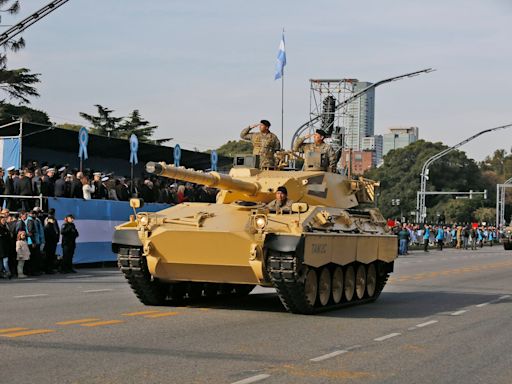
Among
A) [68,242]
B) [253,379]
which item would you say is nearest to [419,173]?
[68,242]

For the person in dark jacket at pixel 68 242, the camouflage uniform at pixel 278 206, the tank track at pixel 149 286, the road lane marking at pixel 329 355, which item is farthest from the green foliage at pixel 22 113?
the road lane marking at pixel 329 355

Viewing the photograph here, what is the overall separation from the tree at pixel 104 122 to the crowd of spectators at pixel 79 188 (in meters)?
33.3

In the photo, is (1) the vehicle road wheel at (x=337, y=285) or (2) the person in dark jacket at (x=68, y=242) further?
(2) the person in dark jacket at (x=68, y=242)

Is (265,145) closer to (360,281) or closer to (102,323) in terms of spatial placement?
(360,281)

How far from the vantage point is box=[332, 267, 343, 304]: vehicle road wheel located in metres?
16.3

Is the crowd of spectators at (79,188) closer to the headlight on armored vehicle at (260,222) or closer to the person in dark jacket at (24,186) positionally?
the person in dark jacket at (24,186)

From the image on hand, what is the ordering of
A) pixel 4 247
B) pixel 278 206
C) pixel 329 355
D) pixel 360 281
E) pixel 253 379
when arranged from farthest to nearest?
pixel 4 247, pixel 360 281, pixel 278 206, pixel 329 355, pixel 253 379

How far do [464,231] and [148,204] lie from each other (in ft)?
125

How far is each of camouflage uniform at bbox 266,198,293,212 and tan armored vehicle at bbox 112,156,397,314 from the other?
7 centimetres

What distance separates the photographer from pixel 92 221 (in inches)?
1030

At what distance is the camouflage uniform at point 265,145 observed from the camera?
1794cm

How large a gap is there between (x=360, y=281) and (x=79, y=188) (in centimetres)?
1118

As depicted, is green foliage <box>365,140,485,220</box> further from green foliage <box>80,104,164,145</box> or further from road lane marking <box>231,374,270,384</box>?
road lane marking <box>231,374,270,384</box>

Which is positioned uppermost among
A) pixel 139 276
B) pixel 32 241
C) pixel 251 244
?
pixel 251 244
